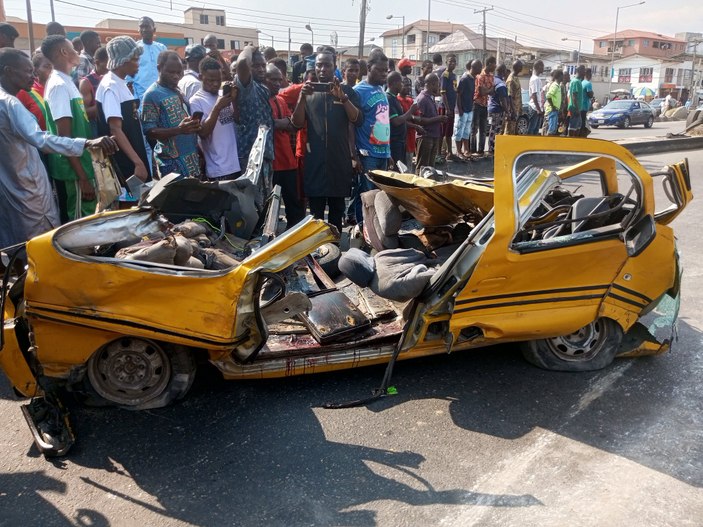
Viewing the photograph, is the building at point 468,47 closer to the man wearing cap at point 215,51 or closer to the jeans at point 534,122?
the jeans at point 534,122

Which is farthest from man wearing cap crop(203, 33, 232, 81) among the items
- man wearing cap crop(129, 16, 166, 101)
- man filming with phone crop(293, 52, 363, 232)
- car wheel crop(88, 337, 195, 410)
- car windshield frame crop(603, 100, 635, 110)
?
car windshield frame crop(603, 100, 635, 110)

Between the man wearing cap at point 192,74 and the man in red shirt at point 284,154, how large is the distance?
2.81ft

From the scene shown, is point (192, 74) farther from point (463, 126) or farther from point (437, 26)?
point (437, 26)

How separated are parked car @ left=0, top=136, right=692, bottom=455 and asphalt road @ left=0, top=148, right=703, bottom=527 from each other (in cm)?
19

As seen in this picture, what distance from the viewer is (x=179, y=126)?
5.39m

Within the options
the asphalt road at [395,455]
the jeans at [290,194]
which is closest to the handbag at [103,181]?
the asphalt road at [395,455]

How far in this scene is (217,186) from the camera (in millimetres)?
4727

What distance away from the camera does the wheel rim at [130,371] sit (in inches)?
129

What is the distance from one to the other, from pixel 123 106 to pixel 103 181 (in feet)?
4.79

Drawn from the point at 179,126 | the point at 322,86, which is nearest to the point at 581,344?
the point at 322,86

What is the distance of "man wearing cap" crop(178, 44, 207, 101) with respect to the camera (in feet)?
21.5

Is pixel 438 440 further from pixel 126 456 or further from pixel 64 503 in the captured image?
pixel 64 503

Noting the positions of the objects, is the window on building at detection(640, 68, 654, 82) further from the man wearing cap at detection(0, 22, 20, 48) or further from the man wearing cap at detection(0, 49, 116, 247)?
the man wearing cap at detection(0, 49, 116, 247)

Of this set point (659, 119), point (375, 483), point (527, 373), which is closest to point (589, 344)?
point (527, 373)
